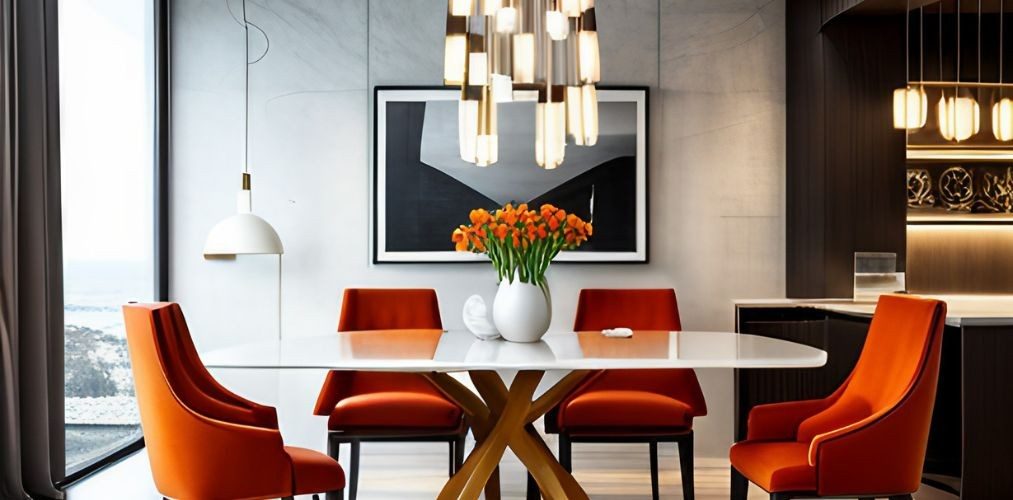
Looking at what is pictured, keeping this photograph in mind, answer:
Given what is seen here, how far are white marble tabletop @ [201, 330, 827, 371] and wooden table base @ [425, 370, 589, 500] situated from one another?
12 cm

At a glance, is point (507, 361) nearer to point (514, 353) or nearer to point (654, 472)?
point (514, 353)

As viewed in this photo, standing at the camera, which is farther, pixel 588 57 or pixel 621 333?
pixel 621 333

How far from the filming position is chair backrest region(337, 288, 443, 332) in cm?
422

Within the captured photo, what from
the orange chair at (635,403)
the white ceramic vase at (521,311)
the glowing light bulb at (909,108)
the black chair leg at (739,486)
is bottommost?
the black chair leg at (739,486)

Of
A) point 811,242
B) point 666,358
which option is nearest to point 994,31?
point 811,242

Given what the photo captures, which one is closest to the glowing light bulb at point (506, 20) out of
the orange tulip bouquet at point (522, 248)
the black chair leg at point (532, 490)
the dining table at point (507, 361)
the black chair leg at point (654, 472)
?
the orange tulip bouquet at point (522, 248)

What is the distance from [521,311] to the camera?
325 centimetres

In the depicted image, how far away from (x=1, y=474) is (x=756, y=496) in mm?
3361

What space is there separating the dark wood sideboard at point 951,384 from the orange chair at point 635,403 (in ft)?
3.19

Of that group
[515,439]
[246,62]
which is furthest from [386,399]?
[246,62]

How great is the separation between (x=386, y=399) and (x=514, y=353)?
105cm

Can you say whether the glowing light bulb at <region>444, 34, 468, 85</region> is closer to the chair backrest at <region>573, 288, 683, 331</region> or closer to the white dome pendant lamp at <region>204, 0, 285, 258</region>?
the chair backrest at <region>573, 288, 683, 331</region>

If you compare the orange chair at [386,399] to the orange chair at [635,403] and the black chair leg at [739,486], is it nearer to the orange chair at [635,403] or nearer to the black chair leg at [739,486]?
the orange chair at [635,403]

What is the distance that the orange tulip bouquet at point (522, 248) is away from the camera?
10.6ft
